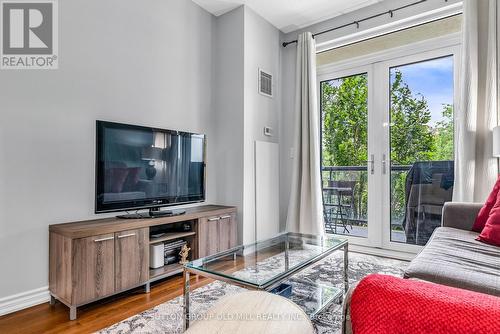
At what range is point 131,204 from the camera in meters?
2.35

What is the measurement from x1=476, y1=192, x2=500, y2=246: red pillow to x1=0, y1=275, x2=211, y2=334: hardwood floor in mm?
2064

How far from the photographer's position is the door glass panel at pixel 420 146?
9.61ft

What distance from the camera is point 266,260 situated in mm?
1813

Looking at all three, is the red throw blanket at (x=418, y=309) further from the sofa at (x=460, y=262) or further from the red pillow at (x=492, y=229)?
the red pillow at (x=492, y=229)

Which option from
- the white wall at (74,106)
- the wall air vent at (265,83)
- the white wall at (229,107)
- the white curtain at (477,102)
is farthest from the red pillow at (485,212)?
the white wall at (74,106)

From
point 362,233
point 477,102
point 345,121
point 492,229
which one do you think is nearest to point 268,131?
point 345,121

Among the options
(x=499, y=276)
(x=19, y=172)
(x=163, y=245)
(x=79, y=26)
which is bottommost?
(x=163, y=245)

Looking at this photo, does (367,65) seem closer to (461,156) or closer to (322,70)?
(322,70)

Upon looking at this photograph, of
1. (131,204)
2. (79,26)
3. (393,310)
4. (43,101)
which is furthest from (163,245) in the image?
(393,310)

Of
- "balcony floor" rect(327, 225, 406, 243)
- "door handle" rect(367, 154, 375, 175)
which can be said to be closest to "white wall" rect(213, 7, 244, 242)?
"balcony floor" rect(327, 225, 406, 243)

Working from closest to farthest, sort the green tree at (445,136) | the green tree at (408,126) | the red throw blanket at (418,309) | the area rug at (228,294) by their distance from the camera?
1. the red throw blanket at (418,309)
2. the area rug at (228,294)
3. the green tree at (445,136)
4. the green tree at (408,126)

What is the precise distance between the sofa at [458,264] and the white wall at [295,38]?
206cm

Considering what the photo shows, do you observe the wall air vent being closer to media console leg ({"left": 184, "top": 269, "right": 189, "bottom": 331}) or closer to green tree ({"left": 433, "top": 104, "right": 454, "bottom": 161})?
green tree ({"left": 433, "top": 104, "right": 454, "bottom": 161})

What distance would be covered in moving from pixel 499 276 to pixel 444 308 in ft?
2.76
